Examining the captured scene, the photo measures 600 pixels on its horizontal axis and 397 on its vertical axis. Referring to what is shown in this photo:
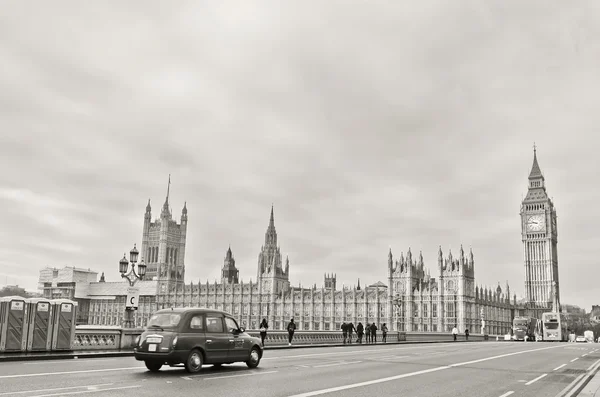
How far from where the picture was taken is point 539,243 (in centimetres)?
14125

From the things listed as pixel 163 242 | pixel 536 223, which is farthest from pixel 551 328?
pixel 163 242

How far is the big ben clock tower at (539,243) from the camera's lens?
138 meters

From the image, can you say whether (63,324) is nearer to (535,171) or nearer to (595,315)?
(535,171)

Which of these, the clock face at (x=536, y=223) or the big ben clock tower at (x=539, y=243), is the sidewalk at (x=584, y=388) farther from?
the clock face at (x=536, y=223)

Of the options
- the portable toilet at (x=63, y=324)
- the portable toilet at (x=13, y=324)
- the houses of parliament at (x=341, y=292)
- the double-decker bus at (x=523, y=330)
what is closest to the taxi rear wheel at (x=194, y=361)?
the portable toilet at (x=63, y=324)

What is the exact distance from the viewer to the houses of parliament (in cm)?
9231

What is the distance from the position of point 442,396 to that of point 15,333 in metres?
16.5

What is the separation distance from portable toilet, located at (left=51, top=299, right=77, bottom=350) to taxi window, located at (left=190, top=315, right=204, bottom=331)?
8906 millimetres

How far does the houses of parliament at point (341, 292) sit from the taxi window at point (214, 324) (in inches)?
1573

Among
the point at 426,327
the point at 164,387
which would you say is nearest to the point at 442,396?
the point at 164,387

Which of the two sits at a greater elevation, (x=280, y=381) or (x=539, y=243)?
(x=539, y=243)

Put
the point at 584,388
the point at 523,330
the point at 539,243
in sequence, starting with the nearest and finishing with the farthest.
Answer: the point at 584,388 → the point at 523,330 → the point at 539,243

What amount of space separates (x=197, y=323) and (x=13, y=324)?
31.3ft

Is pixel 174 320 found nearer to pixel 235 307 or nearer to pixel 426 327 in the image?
pixel 426 327
